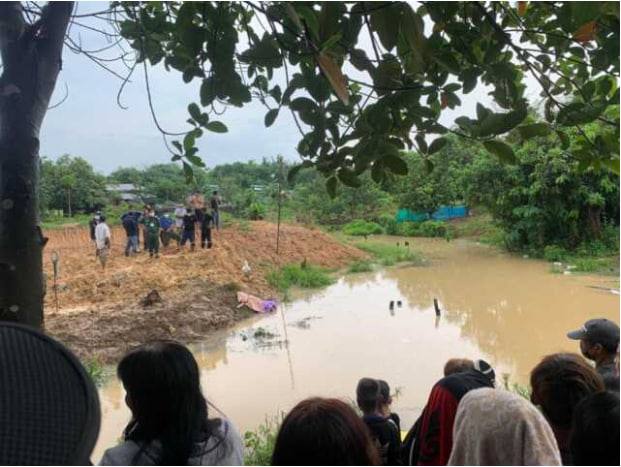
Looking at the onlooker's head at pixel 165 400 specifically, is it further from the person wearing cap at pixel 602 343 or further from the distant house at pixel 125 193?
the distant house at pixel 125 193

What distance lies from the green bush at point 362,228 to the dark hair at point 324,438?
22.0 meters

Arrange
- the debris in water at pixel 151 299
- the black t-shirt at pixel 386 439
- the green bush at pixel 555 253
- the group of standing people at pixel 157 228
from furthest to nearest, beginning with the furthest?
the green bush at pixel 555 253 → the group of standing people at pixel 157 228 → the debris in water at pixel 151 299 → the black t-shirt at pixel 386 439

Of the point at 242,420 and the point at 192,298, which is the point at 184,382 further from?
the point at 192,298

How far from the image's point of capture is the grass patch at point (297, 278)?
41.2 feet

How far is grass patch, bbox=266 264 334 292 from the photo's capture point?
12.6m

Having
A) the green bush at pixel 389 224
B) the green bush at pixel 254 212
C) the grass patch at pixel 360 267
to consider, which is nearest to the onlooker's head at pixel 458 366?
the grass patch at pixel 360 267

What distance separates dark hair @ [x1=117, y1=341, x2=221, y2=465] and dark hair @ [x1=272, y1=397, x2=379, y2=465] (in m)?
0.27

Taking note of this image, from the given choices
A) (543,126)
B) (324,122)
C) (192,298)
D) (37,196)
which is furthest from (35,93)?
(192,298)

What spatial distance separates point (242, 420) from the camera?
5512 mm

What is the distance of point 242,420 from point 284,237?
11839mm

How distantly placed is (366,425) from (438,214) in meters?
23.6

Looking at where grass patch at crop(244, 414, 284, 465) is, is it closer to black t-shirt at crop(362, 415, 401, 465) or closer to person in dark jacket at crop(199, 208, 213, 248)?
black t-shirt at crop(362, 415, 401, 465)

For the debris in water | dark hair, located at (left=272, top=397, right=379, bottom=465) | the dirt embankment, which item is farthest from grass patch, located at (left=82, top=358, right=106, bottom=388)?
dark hair, located at (left=272, top=397, right=379, bottom=465)

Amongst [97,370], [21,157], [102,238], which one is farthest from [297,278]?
[21,157]
